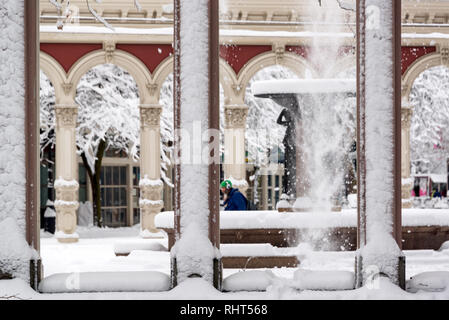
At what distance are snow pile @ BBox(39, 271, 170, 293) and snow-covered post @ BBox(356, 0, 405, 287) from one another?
191cm

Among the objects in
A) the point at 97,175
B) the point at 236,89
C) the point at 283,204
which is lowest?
the point at 283,204

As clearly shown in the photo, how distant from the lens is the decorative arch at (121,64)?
15656mm

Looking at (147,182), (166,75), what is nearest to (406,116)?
(166,75)

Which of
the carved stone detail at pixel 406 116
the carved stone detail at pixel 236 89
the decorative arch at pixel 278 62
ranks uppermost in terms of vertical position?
the decorative arch at pixel 278 62

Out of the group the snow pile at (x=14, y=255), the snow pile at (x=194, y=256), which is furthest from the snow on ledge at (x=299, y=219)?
the snow pile at (x=14, y=255)

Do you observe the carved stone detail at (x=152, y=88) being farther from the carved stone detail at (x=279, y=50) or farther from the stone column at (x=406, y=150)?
the stone column at (x=406, y=150)

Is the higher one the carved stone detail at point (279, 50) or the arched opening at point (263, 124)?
the carved stone detail at point (279, 50)

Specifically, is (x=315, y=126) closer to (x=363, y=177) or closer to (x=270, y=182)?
(x=363, y=177)

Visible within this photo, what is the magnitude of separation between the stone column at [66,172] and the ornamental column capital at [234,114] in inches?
144

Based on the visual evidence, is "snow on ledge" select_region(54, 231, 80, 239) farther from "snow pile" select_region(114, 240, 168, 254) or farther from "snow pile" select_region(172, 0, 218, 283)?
"snow pile" select_region(172, 0, 218, 283)

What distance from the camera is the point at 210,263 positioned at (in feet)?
19.6

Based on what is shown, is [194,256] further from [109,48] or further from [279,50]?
[279,50]

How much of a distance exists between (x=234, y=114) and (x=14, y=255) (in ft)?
33.2

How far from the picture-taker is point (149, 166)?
52.0ft
